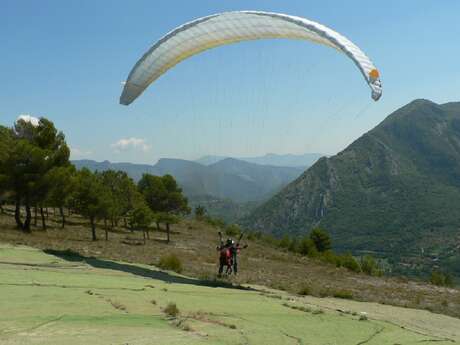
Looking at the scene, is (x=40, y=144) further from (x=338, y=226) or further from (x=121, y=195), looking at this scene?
(x=338, y=226)

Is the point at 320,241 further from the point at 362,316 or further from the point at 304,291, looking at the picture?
the point at 362,316

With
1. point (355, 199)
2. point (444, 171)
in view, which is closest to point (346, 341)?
point (355, 199)

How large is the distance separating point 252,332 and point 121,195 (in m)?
36.7

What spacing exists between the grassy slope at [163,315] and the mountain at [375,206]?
129 meters

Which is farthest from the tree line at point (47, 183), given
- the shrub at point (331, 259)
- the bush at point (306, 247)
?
the bush at point (306, 247)

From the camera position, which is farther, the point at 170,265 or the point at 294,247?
the point at 294,247

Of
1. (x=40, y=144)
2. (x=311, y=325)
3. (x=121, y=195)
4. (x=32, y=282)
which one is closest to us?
(x=311, y=325)

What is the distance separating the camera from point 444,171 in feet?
650

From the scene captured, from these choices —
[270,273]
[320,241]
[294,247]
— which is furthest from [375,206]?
[270,273]

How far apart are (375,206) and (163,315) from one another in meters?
174

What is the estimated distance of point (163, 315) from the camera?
8703 mm

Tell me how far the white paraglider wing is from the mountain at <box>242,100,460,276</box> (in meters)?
127

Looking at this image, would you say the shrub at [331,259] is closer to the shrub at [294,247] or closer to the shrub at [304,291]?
the shrub at [294,247]

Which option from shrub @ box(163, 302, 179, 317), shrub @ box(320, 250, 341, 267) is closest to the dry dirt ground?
shrub @ box(163, 302, 179, 317)
